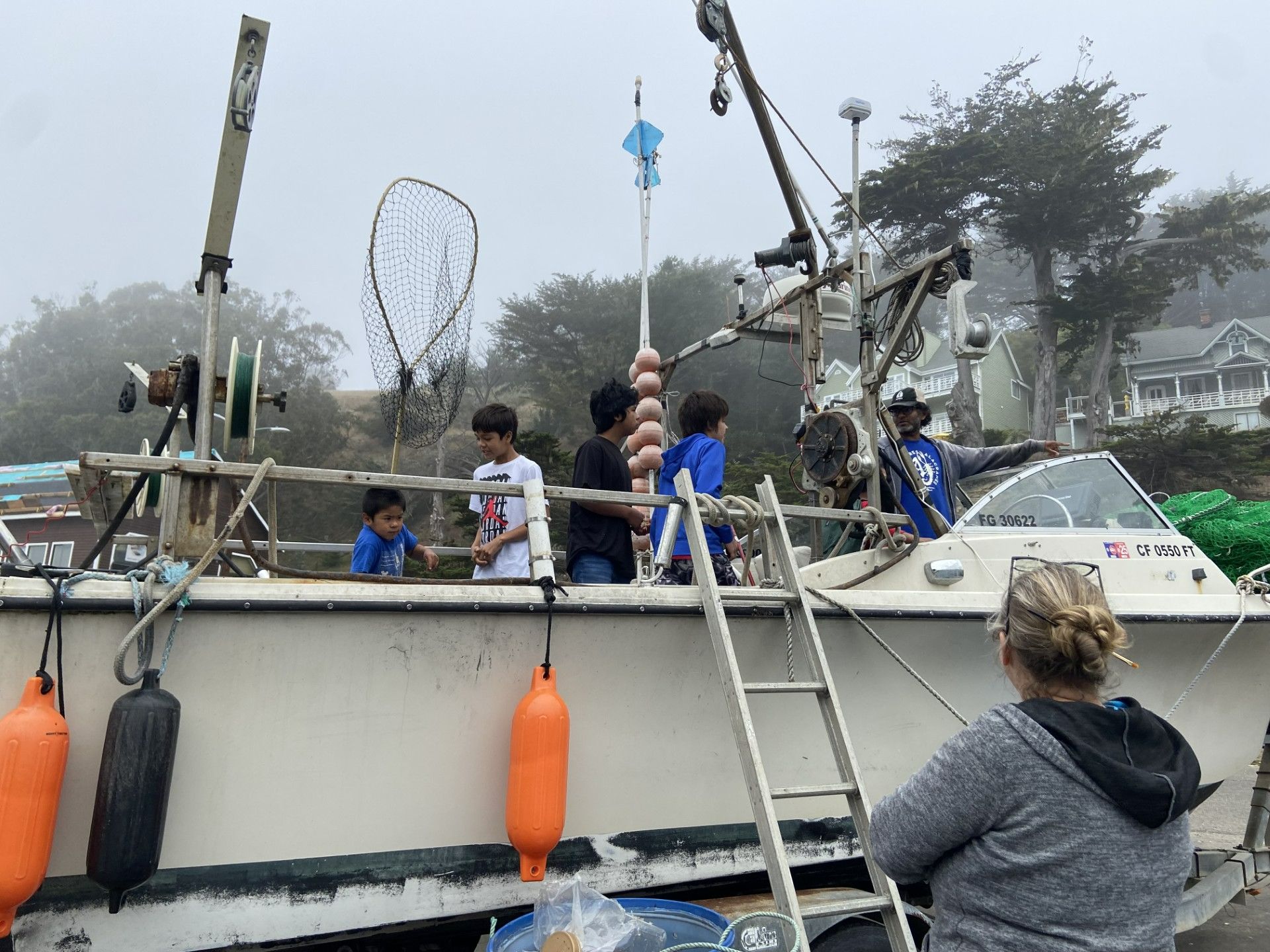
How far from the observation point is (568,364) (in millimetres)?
31547

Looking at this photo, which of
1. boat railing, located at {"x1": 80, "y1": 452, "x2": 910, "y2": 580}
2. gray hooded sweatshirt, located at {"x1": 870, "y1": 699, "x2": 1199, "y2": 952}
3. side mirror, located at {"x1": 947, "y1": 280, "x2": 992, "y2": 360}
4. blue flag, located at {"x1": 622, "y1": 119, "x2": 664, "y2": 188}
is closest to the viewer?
gray hooded sweatshirt, located at {"x1": 870, "y1": 699, "x2": 1199, "y2": 952}

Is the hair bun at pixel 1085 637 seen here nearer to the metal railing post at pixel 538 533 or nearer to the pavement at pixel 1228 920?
the metal railing post at pixel 538 533

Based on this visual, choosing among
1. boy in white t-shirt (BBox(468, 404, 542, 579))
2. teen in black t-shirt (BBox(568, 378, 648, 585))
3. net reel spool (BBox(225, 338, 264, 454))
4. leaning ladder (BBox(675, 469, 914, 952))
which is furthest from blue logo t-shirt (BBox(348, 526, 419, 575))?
leaning ladder (BBox(675, 469, 914, 952))

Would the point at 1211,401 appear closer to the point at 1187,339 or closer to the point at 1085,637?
the point at 1187,339

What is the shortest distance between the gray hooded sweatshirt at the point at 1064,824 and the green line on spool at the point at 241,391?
2539 millimetres

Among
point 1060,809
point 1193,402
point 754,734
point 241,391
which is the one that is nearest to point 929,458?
point 754,734

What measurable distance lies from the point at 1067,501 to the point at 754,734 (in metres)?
2.33

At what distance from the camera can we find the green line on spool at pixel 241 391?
123 inches

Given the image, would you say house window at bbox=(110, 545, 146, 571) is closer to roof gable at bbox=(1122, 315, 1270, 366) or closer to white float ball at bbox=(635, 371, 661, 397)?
white float ball at bbox=(635, 371, 661, 397)

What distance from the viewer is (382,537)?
4.02m

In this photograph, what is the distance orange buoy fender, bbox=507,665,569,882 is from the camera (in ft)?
8.95

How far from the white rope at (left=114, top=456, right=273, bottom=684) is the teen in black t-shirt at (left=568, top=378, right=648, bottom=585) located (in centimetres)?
132

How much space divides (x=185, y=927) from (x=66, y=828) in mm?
455

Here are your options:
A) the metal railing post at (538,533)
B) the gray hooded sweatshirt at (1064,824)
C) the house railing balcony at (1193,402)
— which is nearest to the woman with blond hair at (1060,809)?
the gray hooded sweatshirt at (1064,824)
